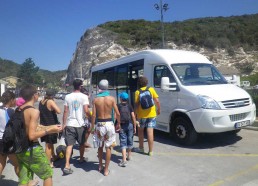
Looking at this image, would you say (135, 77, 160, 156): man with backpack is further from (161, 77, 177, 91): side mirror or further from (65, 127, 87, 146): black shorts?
(65, 127, 87, 146): black shorts

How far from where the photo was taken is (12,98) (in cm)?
475

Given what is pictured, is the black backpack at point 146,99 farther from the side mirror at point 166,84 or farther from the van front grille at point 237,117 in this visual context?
the van front grille at point 237,117

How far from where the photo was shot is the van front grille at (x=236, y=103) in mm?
6750

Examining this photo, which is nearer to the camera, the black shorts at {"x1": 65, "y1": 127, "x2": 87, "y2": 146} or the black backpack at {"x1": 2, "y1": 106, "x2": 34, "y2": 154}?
the black backpack at {"x1": 2, "y1": 106, "x2": 34, "y2": 154}

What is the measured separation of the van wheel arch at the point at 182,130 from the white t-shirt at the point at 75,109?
2.85m

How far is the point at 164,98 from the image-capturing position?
7891 millimetres

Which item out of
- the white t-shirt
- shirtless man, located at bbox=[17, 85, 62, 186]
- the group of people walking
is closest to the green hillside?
the group of people walking

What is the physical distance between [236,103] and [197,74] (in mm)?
1436

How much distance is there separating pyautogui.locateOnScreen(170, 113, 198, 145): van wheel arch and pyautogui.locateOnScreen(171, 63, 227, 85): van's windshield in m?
0.95

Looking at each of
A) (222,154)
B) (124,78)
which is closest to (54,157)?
(222,154)

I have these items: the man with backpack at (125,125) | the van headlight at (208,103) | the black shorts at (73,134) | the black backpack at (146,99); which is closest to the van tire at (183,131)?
the van headlight at (208,103)

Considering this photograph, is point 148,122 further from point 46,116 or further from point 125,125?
point 46,116

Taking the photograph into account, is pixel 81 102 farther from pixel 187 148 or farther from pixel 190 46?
pixel 190 46

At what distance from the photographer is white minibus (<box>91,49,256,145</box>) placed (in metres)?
6.71
